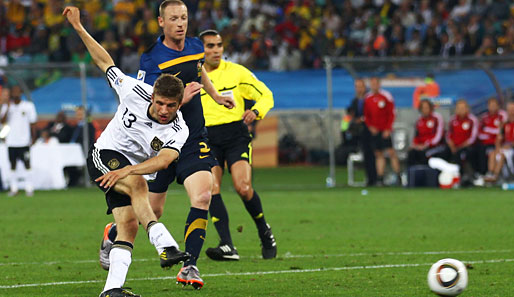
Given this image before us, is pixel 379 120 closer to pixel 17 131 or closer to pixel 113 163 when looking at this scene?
pixel 17 131

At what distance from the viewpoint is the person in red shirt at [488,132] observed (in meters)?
20.8

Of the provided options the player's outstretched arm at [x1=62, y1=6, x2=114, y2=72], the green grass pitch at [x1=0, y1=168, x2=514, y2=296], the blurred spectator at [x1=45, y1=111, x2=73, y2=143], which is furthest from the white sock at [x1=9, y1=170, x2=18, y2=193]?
the player's outstretched arm at [x1=62, y1=6, x2=114, y2=72]

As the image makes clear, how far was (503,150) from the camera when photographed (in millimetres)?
20547

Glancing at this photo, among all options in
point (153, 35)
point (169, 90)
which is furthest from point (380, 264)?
point (153, 35)

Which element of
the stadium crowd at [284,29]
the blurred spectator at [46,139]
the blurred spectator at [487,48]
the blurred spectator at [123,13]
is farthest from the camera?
the blurred spectator at [123,13]

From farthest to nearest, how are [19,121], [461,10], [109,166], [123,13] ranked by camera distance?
1. [123,13]
2. [461,10]
3. [19,121]
4. [109,166]

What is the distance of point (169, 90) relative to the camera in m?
6.88

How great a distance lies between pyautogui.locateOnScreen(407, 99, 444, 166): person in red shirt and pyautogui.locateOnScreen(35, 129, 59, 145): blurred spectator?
8.23 metres

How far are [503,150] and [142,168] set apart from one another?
14910mm

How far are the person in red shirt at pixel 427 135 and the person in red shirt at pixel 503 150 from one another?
1.16 metres

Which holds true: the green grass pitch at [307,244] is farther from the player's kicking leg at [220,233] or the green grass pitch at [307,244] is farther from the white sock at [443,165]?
the white sock at [443,165]

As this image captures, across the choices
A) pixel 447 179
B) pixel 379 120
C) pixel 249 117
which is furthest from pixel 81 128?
pixel 249 117

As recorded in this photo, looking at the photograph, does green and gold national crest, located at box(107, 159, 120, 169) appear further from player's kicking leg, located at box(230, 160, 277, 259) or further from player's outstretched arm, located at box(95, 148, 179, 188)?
player's kicking leg, located at box(230, 160, 277, 259)

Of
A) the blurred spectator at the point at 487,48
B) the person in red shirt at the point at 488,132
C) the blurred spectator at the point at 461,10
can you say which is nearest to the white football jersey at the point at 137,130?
the person in red shirt at the point at 488,132
